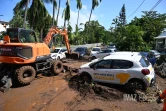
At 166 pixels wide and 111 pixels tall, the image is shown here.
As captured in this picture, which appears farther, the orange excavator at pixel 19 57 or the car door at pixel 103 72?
the orange excavator at pixel 19 57

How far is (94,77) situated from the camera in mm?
8961

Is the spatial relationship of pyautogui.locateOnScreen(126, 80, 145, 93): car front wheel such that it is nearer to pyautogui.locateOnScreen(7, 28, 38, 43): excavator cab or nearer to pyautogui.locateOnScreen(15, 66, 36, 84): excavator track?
pyautogui.locateOnScreen(15, 66, 36, 84): excavator track

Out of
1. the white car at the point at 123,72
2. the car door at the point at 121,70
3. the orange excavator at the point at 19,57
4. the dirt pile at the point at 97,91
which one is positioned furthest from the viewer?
the orange excavator at the point at 19,57

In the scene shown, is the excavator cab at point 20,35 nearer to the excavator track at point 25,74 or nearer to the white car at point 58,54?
the excavator track at point 25,74

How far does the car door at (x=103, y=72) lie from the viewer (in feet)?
27.9

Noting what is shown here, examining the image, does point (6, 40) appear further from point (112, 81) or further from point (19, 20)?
point (19, 20)

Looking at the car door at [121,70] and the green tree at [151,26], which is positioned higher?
the green tree at [151,26]

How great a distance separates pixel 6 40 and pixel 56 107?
4.94 m

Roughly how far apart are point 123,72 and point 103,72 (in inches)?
38.8

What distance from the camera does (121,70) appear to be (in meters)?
8.19

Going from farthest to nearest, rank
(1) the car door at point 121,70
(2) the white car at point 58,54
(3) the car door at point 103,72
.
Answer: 1. (2) the white car at point 58,54
2. (3) the car door at point 103,72
3. (1) the car door at point 121,70

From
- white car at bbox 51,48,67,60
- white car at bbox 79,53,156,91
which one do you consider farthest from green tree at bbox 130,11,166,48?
white car at bbox 79,53,156,91

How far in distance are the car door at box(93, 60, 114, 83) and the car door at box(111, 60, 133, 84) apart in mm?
207

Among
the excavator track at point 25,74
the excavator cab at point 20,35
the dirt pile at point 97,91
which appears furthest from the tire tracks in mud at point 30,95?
the excavator cab at point 20,35
